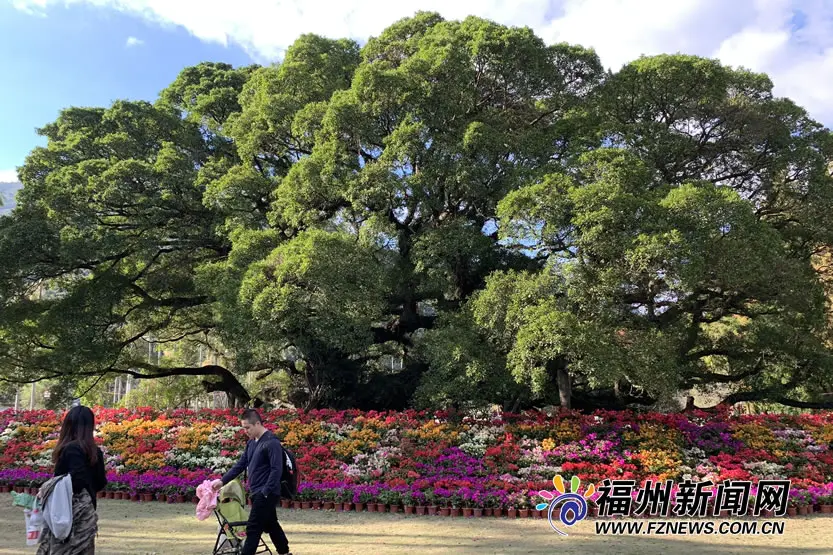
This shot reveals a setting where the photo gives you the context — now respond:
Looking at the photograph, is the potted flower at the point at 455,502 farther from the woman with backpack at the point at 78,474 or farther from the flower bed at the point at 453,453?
the woman with backpack at the point at 78,474

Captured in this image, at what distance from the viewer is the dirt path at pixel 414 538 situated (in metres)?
5.19

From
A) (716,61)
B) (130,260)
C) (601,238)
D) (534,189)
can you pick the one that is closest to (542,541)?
(601,238)

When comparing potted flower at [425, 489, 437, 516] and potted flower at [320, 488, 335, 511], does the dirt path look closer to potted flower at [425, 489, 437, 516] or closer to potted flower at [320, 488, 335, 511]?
potted flower at [425, 489, 437, 516]

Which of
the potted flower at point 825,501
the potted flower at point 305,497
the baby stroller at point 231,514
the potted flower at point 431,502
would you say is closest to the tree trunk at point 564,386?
the potted flower at point 825,501

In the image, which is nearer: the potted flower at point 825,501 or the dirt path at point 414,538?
the dirt path at point 414,538

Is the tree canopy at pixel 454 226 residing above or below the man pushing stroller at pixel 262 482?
above

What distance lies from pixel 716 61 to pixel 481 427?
8.41 m

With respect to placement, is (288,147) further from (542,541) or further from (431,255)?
(542,541)

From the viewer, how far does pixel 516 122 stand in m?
12.3

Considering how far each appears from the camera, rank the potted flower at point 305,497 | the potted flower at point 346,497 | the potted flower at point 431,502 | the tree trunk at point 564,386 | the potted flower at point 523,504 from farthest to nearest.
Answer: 1. the tree trunk at point 564,386
2. the potted flower at point 305,497
3. the potted flower at point 346,497
4. the potted flower at point 431,502
5. the potted flower at point 523,504

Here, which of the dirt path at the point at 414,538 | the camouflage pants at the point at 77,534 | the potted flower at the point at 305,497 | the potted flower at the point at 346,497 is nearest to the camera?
the camouflage pants at the point at 77,534

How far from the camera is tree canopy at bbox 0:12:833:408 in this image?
8766 millimetres

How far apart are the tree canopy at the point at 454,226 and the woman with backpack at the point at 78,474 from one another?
19.1ft

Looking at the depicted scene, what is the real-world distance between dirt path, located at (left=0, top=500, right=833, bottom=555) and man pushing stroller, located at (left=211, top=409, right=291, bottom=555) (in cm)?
132
